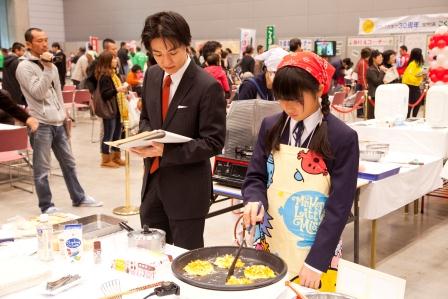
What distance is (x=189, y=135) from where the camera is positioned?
193 centimetres

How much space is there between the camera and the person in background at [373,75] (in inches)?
337

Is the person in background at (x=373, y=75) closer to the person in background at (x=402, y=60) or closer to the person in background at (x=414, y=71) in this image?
the person in background at (x=414, y=71)

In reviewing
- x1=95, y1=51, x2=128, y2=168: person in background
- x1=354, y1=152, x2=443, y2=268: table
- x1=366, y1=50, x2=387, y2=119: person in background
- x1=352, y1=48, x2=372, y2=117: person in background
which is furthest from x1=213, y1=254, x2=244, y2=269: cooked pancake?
x1=352, y1=48, x2=372, y2=117: person in background

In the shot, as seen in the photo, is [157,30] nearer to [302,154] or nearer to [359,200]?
[302,154]

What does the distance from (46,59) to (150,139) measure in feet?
8.43

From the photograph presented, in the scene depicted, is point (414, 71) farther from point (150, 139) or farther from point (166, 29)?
point (150, 139)

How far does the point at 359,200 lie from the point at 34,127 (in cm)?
242

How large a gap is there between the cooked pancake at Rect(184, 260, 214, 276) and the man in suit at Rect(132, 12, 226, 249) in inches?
20.9

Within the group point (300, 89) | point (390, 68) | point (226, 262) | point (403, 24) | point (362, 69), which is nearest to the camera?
point (226, 262)

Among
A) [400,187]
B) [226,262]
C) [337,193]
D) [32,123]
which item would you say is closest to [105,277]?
[226,262]

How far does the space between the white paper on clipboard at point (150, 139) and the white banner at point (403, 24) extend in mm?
11027

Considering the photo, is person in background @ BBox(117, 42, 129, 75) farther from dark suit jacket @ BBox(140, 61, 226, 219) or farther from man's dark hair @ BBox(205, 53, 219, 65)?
dark suit jacket @ BBox(140, 61, 226, 219)

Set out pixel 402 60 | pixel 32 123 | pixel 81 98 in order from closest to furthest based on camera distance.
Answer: pixel 32 123
pixel 81 98
pixel 402 60

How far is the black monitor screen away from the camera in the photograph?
12953 mm
